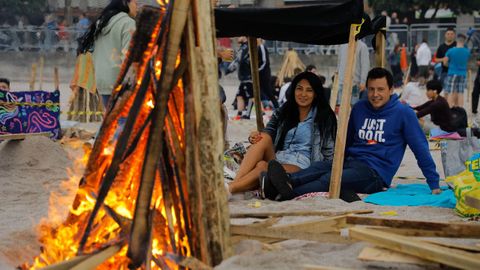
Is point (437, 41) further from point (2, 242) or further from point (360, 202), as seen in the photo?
point (2, 242)

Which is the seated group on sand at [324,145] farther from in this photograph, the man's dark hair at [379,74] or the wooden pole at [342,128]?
the wooden pole at [342,128]

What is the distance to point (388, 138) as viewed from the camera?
313 inches

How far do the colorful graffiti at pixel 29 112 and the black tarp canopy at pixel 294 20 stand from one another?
423cm

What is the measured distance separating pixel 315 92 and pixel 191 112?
12.2 ft

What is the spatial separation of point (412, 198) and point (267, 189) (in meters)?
1.27

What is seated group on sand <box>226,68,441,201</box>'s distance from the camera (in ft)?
25.5

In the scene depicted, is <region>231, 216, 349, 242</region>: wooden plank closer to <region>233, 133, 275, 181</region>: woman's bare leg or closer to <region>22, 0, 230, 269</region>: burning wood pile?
<region>22, 0, 230, 269</region>: burning wood pile

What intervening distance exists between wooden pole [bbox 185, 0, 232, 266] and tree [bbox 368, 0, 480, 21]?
3370 centimetres

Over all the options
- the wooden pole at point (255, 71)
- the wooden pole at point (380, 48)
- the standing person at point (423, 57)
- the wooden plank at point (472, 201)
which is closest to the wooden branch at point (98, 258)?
the wooden plank at point (472, 201)

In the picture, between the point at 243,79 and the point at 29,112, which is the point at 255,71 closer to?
the point at 29,112

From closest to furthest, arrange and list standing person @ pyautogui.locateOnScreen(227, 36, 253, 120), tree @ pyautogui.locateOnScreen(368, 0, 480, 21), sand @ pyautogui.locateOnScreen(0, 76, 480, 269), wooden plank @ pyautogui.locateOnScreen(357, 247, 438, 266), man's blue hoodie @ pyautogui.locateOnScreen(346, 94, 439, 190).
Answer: wooden plank @ pyautogui.locateOnScreen(357, 247, 438, 266), sand @ pyautogui.locateOnScreen(0, 76, 480, 269), man's blue hoodie @ pyautogui.locateOnScreen(346, 94, 439, 190), standing person @ pyautogui.locateOnScreen(227, 36, 253, 120), tree @ pyautogui.locateOnScreen(368, 0, 480, 21)

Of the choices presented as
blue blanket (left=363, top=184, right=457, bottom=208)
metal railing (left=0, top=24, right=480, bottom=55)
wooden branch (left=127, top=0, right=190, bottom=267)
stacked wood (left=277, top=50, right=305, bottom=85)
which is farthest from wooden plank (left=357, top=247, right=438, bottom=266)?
metal railing (left=0, top=24, right=480, bottom=55)

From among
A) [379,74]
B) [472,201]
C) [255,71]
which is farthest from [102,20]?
[472,201]

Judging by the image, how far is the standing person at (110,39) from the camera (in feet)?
28.3
